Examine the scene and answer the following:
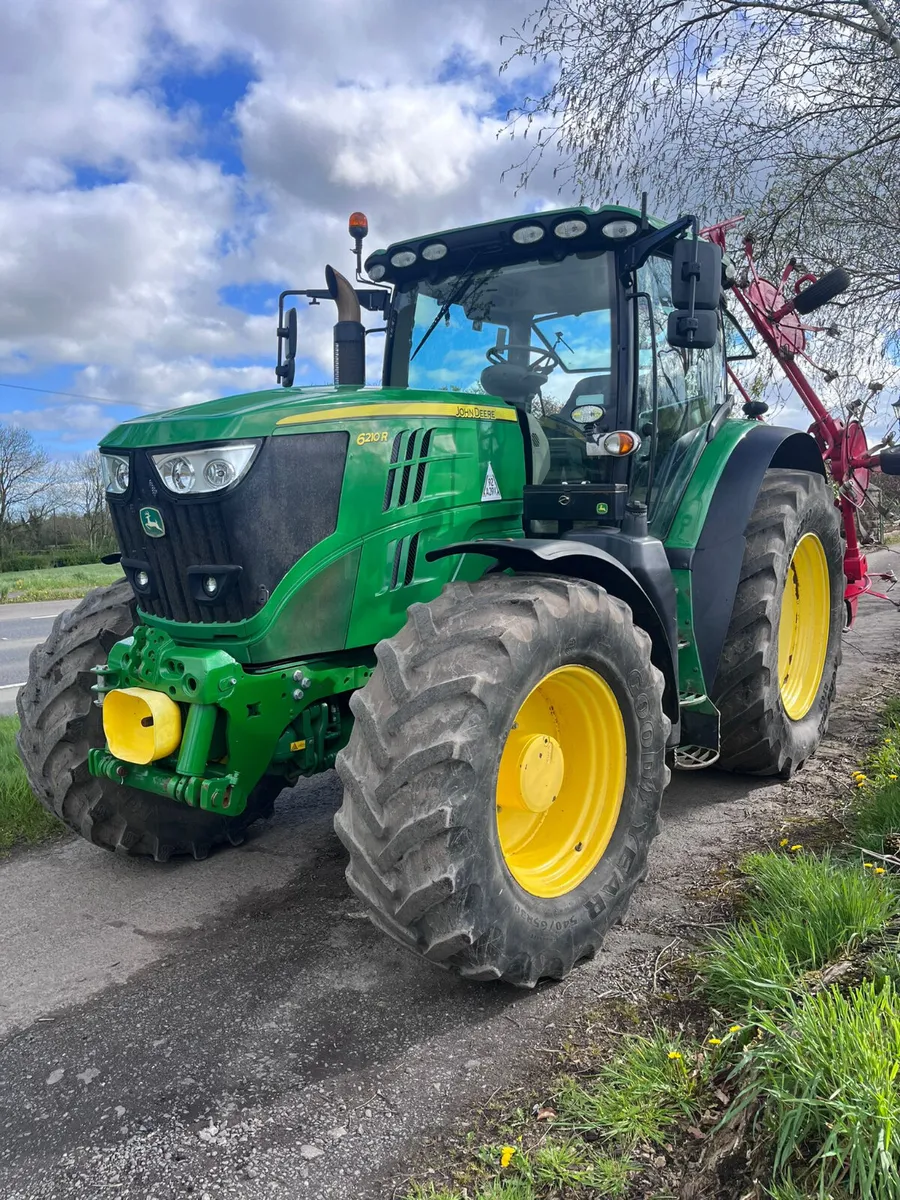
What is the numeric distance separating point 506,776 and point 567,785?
401 millimetres

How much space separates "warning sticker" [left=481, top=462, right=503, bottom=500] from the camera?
3.57 metres

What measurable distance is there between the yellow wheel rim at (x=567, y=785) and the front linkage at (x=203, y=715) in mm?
691

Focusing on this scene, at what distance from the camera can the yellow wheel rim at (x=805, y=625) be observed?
16.8ft

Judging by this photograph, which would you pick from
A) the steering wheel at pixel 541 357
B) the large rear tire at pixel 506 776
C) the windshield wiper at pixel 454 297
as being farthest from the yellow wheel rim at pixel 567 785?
the windshield wiper at pixel 454 297

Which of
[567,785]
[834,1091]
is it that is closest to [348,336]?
[567,785]

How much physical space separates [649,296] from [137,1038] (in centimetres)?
345

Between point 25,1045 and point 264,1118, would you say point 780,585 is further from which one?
point 25,1045

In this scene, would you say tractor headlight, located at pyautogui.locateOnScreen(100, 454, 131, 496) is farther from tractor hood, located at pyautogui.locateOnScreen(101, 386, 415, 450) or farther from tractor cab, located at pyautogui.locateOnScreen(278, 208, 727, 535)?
tractor cab, located at pyautogui.locateOnScreen(278, 208, 727, 535)

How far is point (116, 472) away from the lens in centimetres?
322

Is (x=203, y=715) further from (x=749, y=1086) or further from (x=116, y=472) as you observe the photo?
(x=749, y=1086)

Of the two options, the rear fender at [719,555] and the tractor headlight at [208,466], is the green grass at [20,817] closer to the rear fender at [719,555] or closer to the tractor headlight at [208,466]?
the tractor headlight at [208,466]

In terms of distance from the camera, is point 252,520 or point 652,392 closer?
point 252,520

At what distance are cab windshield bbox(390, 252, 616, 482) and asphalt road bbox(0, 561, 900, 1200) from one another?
183 centimetres

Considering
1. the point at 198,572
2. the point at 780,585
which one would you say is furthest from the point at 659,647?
the point at 198,572
